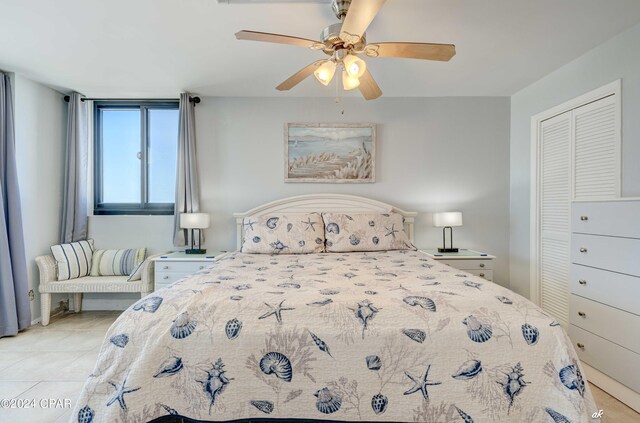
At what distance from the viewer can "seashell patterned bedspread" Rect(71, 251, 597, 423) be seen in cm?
121

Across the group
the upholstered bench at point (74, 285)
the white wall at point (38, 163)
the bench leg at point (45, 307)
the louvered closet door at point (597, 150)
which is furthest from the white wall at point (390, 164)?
the louvered closet door at point (597, 150)

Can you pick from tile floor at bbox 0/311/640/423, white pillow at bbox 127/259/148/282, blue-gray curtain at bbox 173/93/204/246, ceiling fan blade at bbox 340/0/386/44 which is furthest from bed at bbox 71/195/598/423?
blue-gray curtain at bbox 173/93/204/246

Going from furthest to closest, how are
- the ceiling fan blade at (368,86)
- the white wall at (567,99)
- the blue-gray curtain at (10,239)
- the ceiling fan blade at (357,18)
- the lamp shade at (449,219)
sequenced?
the lamp shade at (449,219) → the blue-gray curtain at (10,239) → the white wall at (567,99) → the ceiling fan blade at (368,86) → the ceiling fan blade at (357,18)

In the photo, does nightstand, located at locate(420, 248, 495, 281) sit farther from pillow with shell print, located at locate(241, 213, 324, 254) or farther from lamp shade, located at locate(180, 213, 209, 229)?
lamp shade, located at locate(180, 213, 209, 229)

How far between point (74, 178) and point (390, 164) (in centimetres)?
353

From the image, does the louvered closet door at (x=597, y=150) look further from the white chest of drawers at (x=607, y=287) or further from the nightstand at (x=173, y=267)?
the nightstand at (x=173, y=267)

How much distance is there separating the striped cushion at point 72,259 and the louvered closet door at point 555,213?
4772 millimetres

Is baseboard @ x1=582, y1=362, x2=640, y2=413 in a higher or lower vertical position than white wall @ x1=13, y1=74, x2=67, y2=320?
lower

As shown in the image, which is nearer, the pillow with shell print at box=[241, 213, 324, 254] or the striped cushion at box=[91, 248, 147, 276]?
the pillow with shell print at box=[241, 213, 324, 254]

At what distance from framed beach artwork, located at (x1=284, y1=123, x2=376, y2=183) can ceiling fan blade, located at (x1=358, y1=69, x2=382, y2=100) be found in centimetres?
115

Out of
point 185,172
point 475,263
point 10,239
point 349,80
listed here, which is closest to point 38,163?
point 10,239

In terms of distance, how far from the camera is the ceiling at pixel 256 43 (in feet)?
6.48

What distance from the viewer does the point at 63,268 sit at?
3133 mm

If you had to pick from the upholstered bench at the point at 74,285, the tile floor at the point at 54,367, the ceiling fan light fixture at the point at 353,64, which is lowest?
the tile floor at the point at 54,367
